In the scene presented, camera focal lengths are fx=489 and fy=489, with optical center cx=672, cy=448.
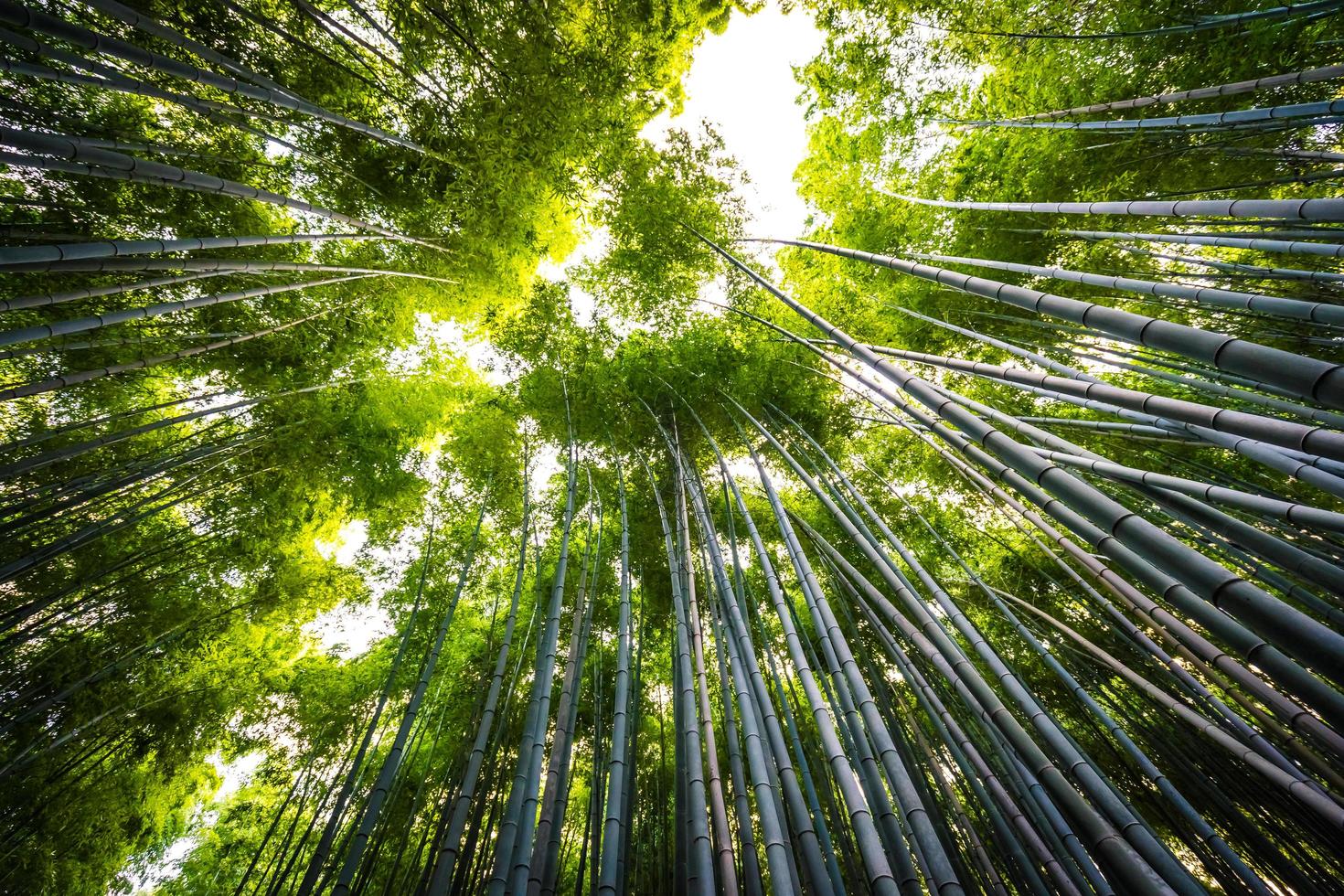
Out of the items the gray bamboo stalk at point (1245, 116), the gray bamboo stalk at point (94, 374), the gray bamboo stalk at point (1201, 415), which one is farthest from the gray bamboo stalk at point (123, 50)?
the gray bamboo stalk at point (1245, 116)

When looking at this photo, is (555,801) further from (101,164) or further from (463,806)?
(101,164)

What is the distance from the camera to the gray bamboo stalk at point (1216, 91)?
220 cm

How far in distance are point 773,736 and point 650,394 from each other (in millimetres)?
3772

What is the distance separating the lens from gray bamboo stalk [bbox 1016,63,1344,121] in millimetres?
2203

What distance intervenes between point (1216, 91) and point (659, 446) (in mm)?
4268

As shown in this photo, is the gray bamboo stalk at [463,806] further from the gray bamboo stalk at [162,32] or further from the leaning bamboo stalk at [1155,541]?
the gray bamboo stalk at [162,32]

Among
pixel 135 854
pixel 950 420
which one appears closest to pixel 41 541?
pixel 135 854

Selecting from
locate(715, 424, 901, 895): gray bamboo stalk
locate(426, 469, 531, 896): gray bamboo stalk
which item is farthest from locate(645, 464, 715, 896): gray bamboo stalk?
locate(426, 469, 531, 896): gray bamboo stalk

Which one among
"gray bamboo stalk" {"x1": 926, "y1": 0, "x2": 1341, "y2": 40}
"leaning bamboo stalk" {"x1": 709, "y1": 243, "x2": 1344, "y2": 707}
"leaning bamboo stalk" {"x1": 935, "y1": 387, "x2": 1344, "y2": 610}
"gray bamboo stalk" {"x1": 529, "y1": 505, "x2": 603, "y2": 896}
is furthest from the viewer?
"gray bamboo stalk" {"x1": 926, "y1": 0, "x2": 1341, "y2": 40}

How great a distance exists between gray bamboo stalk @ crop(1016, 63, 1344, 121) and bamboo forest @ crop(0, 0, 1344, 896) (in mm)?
57

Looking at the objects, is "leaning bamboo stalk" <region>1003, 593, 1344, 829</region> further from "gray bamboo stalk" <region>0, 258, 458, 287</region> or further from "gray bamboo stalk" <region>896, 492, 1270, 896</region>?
"gray bamboo stalk" <region>0, 258, 458, 287</region>

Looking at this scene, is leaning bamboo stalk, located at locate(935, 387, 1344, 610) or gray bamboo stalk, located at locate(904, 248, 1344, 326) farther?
gray bamboo stalk, located at locate(904, 248, 1344, 326)

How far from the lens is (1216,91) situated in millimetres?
2455

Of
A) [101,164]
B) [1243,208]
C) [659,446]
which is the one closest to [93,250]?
[101,164]
